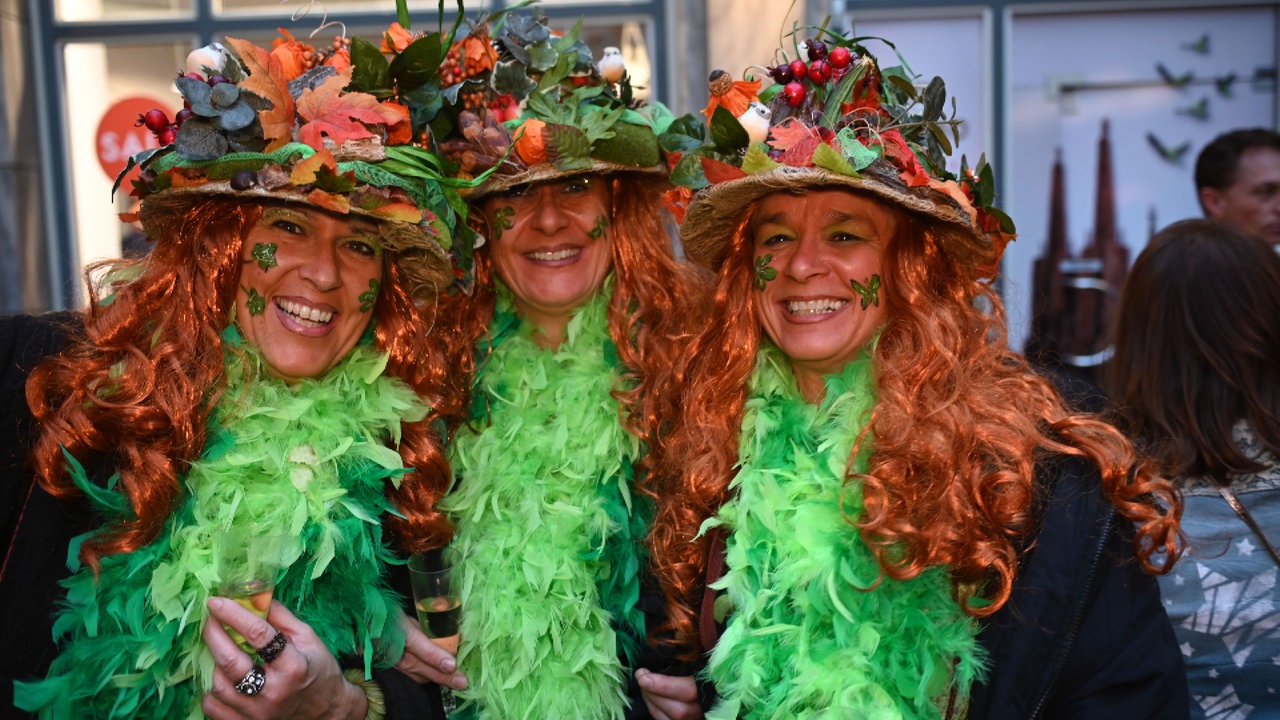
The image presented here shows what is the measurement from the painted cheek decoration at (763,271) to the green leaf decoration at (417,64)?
0.86 metres

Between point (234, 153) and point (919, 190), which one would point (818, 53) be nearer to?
point (919, 190)

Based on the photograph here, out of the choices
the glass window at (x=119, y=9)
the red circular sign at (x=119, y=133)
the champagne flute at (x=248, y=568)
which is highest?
the glass window at (x=119, y=9)

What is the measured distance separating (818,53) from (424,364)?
116cm

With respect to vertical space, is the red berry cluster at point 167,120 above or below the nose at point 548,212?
above

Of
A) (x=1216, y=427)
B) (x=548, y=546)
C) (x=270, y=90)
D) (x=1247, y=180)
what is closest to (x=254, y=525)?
(x=548, y=546)

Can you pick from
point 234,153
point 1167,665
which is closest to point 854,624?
point 1167,665

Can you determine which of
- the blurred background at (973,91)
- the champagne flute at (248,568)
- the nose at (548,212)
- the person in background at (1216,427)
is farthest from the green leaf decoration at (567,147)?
the blurred background at (973,91)

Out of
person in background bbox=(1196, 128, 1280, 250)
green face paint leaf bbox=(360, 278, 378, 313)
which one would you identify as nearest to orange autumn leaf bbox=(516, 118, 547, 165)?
green face paint leaf bbox=(360, 278, 378, 313)

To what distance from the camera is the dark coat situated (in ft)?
6.98

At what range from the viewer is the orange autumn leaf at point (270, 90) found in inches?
86.0

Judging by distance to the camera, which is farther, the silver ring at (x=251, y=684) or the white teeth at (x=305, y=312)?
the white teeth at (x=305, y=312)

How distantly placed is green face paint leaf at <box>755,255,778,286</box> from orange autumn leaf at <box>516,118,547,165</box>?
24.8 inches

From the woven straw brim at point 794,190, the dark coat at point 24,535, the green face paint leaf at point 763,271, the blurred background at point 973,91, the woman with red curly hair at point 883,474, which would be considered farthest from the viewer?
the blurred background at point 973,91

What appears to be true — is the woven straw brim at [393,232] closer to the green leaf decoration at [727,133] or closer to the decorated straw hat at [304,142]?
the decorated straw hat at [304,142]
